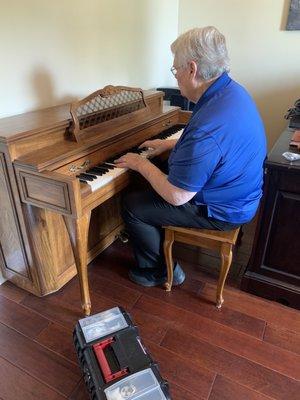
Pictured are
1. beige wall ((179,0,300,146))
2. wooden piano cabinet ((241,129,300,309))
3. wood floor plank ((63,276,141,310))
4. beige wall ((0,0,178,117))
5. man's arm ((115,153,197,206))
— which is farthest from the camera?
beige wall ((179,0,300,146))

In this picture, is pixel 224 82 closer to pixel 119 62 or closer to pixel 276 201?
pixel 276 201

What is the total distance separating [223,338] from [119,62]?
2.00 metres

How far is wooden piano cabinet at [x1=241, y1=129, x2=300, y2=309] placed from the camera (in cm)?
139

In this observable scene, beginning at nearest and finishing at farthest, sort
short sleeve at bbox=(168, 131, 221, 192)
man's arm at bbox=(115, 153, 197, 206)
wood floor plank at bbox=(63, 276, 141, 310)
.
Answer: short sleeve at bbox=(168, 131, 221, 192) → man's arm at bbox=(115, 153, 197, 206) → wood floor plank at bbox=(63, 276, 141, 310)

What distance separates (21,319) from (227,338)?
104 cm

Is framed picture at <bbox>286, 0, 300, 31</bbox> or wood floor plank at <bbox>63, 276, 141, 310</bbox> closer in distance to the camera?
wood floor plank at <bbox>63, 276, 141, 310</bbox>

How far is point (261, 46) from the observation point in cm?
265

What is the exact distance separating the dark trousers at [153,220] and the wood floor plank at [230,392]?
0.66m

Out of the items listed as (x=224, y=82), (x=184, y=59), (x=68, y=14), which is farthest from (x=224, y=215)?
(x=68, y=14)

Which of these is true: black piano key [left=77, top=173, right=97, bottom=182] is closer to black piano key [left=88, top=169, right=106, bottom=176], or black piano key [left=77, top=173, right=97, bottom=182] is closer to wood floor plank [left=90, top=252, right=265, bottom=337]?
black piano key [left=88, top=169, right=106, bottom=176]

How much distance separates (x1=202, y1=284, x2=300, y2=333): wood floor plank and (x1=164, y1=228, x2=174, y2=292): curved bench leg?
0.21 metres

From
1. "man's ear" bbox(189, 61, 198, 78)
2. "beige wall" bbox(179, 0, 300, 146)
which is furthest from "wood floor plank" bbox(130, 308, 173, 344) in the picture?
"beige wall" bbox(179, 0, 300, 146)

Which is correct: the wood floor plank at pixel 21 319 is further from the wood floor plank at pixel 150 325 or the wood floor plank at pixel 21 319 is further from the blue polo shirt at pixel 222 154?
the blue polo shirt at pixel 222 154

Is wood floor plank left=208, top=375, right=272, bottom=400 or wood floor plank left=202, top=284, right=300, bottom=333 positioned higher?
wood floor plank left=208, top=375, right=272, bottom=400
